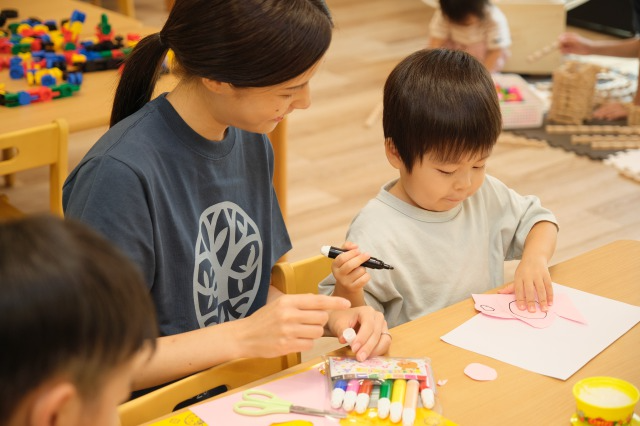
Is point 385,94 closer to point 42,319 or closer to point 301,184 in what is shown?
point 42,319

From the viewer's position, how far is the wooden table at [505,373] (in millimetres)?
1067

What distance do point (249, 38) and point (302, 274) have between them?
0.43 metres

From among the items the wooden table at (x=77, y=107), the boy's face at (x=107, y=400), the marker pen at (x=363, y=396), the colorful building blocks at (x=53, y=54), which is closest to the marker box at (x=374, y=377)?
the marker pen at (x=363, y=396)

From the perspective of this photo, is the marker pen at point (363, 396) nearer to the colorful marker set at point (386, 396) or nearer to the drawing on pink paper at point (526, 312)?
the colorful marker set at point (386, 396)

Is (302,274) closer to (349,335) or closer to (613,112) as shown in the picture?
(349,335)

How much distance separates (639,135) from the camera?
368cm

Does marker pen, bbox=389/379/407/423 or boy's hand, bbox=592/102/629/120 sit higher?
Answer: marker pen, bbox=389/379/407/423

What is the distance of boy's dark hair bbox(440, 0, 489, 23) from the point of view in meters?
3.87

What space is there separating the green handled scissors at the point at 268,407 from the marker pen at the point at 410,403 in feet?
0.24

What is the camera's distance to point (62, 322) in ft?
2.13

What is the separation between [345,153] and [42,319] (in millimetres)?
2995

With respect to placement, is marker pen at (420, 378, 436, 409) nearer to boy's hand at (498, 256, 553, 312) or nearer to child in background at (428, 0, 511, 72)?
boy's hand at (498, 256, 553, 312)

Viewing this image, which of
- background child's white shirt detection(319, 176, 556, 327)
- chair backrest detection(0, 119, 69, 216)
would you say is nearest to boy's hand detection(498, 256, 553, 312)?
background child's white shirt detection(319, 176, 556, 327)

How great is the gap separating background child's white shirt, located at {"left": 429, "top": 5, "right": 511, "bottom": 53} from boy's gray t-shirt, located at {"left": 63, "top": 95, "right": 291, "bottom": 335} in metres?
2.67
